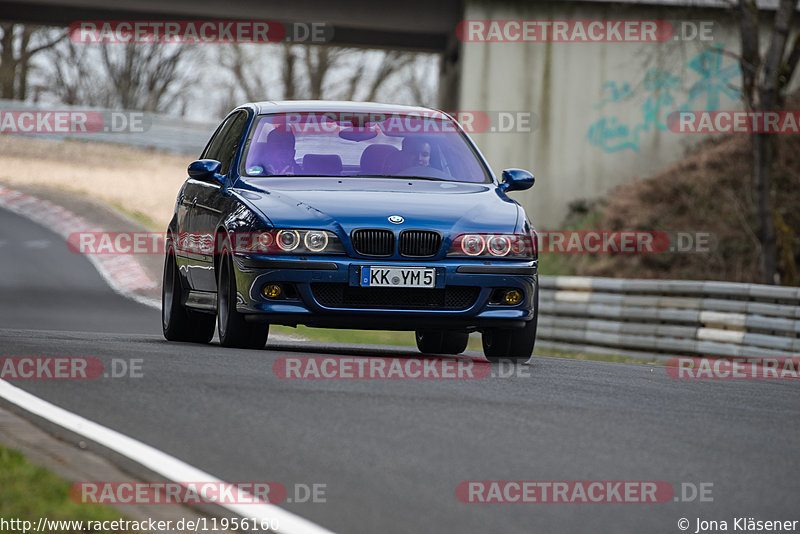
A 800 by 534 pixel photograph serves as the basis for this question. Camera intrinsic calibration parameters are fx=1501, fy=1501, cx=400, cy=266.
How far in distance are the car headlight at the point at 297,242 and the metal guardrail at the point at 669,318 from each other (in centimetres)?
684

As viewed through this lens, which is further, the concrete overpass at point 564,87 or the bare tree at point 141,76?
the bare tree at point 141,76

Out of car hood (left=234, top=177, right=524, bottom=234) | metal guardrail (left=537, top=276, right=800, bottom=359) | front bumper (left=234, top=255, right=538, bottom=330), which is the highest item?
car hood (left=234, top=177, right=524, bottom=234)

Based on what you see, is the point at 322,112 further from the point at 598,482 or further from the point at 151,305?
the point at 151,305

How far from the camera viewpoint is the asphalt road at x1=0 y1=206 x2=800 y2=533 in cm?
525

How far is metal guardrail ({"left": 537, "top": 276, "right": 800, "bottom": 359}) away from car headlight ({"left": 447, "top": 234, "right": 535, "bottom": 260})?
5.79 meters

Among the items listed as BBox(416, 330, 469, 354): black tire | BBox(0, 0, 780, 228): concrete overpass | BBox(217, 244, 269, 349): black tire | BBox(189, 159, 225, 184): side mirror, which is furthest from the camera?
BBox(0, 0, 780, 228): concrete overpass

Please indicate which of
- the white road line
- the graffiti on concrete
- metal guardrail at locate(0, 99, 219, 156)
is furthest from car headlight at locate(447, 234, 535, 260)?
metal guardrail at locate(0, 99, 219, 156)

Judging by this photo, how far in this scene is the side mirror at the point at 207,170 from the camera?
35.4 ft

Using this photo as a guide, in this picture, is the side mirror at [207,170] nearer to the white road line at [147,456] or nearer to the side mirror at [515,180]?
the side mirror at [515,180]

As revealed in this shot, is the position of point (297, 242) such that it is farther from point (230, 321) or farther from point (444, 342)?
point (444, 342)

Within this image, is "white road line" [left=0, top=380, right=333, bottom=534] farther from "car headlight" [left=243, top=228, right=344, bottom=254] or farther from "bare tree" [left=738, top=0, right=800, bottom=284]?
"bare tree" [left=738, top=0, right=800, bottom=284]

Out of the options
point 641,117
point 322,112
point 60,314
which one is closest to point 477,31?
point 641,117

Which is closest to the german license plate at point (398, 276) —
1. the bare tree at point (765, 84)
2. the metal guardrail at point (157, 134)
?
the bare tree at point (765, 84)

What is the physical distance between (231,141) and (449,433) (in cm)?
538
